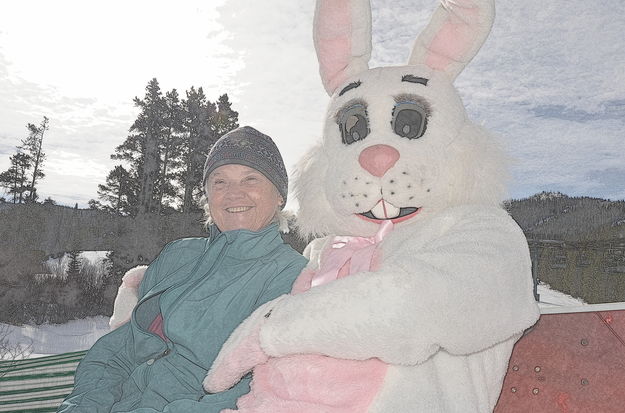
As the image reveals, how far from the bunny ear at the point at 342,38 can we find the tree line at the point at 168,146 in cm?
1884

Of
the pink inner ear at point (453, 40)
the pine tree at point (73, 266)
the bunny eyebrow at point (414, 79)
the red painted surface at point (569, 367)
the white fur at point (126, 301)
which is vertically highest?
the pink inner ear at point (453, 40)

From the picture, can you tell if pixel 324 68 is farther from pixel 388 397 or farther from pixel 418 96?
pixel 388 397

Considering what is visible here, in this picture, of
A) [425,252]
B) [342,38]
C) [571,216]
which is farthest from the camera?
[571,216]

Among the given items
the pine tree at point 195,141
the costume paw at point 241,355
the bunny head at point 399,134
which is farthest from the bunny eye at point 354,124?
the pine tree at point 195,141

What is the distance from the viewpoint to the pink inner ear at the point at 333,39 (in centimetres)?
181

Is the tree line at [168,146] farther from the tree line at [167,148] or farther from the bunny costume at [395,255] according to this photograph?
the bunny costume at [395,255]

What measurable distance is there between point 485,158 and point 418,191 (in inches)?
11.4

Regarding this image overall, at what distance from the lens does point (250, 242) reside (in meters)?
2.02

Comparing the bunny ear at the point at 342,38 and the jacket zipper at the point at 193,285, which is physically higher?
the bunny ear at the point at 342,38

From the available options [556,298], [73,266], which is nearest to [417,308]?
[73,266]

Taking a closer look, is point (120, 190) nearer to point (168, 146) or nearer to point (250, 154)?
point (168, 146)

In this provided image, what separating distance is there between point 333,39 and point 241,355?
1157 millimetres

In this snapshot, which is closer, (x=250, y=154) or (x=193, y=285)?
(x=193, y=285)

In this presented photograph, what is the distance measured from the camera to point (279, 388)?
51.4 inches
